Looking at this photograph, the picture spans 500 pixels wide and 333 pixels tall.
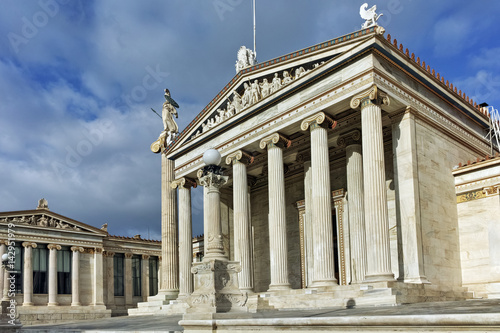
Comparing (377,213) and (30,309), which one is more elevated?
(377,213)

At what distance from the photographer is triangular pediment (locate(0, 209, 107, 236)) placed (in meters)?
42.7

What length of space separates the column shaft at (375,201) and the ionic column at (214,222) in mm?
8348

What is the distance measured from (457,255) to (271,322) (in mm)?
15813

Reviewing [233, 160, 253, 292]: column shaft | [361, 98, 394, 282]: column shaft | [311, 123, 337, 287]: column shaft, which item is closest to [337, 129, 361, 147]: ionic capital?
[311, 123, 337, 287]: column shaft

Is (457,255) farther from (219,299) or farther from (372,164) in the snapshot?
(219,299)

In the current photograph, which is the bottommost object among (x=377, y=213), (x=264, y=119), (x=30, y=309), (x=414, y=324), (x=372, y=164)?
(x=30, y=309)

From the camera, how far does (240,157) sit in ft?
96.6

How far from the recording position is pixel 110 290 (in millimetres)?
48531

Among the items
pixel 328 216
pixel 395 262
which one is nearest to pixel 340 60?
pixel 328 216

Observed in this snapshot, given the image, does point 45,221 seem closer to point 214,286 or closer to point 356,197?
point 356,197

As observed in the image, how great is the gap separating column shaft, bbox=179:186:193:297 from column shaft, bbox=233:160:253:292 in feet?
18.5

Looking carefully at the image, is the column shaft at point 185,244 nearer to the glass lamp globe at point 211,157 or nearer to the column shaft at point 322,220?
the column shaft at point 322,220

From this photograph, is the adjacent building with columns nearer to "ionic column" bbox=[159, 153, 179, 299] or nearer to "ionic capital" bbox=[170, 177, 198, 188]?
"ionic column" bbox=[159, 153, 179, 299]

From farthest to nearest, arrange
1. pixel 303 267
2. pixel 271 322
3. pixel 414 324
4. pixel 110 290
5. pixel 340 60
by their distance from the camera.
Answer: pixel 110 290 < pixel 303 267 < pixel 340 60 < pixel 271 322 < pixel 414 324
